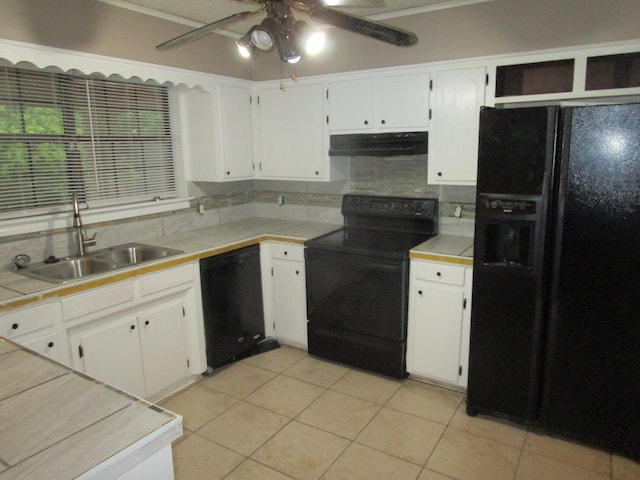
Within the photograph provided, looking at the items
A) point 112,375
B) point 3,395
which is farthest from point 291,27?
point 112,375

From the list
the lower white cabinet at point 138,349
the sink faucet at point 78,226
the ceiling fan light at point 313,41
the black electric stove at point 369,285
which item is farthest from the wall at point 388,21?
the lower white cabinet at point 138,349

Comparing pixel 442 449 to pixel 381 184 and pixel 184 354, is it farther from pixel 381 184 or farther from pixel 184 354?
pixel 381 184

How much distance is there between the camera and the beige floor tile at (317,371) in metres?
Answer: 3.10

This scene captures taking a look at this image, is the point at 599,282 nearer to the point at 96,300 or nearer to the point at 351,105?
the point at 351,105

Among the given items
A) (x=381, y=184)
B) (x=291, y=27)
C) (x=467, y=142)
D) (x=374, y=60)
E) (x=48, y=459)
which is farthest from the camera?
(x=381, y=184)

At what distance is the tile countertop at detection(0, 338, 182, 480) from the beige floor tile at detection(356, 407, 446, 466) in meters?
1.64

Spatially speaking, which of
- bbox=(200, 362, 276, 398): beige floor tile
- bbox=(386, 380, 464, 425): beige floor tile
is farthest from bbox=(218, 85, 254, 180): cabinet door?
bbox=(386, 380, 464, 425): beige floor tile

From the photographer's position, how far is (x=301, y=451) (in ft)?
7.83

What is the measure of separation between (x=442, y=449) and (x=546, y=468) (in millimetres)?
492

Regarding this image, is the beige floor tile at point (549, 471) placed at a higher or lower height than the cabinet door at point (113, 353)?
lower

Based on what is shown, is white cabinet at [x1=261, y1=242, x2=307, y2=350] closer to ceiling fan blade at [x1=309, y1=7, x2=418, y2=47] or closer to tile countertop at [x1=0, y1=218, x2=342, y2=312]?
tile countertop at [x1=0, y1=218, x2=342, y2=312]

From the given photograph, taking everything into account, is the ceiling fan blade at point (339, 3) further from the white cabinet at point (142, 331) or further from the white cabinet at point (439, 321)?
the white cabinet at point (142, 331)

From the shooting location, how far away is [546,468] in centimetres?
222

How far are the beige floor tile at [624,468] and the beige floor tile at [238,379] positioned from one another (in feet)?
6.58
